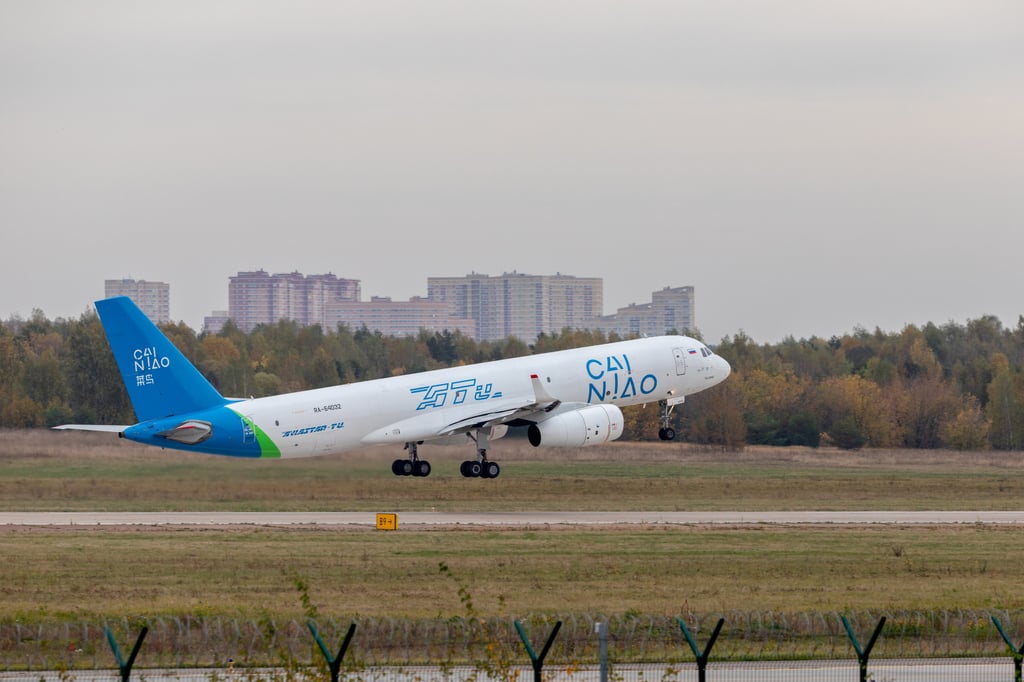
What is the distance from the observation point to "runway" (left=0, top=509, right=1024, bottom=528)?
158ft

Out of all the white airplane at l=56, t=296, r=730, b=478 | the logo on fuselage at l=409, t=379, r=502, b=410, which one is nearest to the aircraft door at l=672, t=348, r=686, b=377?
the white airplane at l=56, t=296, r=730, b=478

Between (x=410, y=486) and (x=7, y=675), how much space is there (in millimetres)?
37818

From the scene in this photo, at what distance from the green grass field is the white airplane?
135 cm

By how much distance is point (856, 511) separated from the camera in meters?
54.4

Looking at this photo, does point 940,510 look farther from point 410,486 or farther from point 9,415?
point 9,415

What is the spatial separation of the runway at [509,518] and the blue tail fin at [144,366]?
12.2ft

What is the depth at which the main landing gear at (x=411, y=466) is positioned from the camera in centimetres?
5656

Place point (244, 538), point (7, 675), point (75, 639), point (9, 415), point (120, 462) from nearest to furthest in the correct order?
point (7, 675), point (75, 639), point (244, 538), point (120, 462), point (9, 415)

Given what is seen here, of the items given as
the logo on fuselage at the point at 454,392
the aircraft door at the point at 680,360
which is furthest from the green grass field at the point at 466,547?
the aircraft door at the point at 680,360

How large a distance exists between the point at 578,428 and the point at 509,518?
20.9ft

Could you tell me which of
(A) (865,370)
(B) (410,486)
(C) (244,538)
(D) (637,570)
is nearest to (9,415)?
(B) (410,486)

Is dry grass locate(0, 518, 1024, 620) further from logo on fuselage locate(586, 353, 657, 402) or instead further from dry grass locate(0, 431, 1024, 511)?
logo on fuselage locate(586, 353, 657, 402)

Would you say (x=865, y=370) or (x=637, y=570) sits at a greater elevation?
(x=865, y=370)

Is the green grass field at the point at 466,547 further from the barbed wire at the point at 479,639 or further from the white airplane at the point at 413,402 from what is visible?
the barbed wire at the point at 479,639
